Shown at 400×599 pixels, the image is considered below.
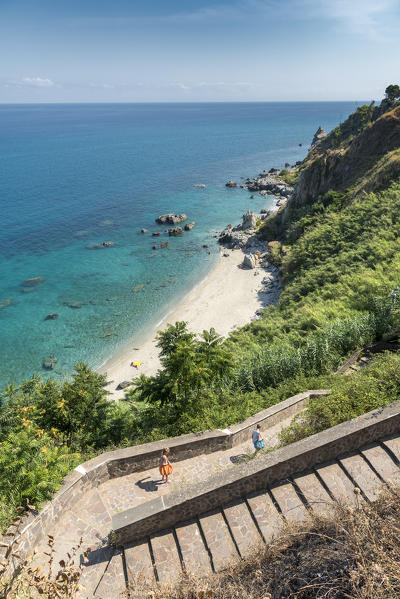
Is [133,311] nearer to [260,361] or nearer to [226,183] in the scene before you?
[260,361]

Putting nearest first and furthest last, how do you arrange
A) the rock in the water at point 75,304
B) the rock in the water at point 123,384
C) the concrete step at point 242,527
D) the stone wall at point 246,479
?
1. the concrete step at point 242,527
2. the stone wall at point 246,479
3. the rock in the water at point 123,384
4. the rock in the water at point 75,304

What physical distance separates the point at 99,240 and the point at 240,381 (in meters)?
45.2

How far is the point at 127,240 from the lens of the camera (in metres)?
54.6

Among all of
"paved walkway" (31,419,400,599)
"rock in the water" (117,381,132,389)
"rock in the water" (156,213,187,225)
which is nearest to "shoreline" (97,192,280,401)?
"rock in the water" (117,381,132,389)

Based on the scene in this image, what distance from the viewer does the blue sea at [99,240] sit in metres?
34.4

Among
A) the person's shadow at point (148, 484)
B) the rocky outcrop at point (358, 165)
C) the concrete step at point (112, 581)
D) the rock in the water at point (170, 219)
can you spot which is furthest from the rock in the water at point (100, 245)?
the concrete step at point (112, 581)

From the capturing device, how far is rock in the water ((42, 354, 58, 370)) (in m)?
30.1

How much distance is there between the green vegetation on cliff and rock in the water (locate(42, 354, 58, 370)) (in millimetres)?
12183

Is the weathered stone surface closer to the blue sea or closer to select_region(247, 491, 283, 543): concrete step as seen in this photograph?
the blue sea

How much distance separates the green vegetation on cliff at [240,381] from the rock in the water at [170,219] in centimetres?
3427

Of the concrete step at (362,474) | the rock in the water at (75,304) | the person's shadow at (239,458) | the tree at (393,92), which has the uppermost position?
the tree at (393,92)

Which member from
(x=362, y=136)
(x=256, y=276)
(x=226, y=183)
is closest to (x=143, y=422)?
(x=256, y=276)

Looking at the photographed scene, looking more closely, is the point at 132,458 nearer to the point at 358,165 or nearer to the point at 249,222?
the point at 358,165

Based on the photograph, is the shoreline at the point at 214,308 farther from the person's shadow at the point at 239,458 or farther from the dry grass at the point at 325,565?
the dry grass at the point at 325,565
